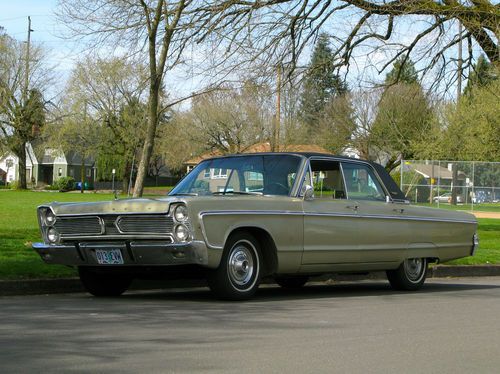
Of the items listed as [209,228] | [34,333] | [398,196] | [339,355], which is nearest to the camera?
[339,355]

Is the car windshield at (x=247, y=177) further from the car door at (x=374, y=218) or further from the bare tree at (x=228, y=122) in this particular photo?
the bare tree at (x=228, y=122)

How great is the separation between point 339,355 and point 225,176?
4.50m

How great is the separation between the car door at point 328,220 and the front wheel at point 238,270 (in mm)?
734

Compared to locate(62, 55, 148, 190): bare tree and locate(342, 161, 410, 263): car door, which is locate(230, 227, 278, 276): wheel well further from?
locate(62, 55, 148, 190): bare tree

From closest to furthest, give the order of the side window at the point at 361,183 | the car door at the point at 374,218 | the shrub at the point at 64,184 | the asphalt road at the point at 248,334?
the asphalt road at the point at 248,334 < the car door at the point at 374,218 < the side window at the point at 361,183 < the shrub at the point at 64,184

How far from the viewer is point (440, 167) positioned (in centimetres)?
4331

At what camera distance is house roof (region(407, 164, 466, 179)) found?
4297cm

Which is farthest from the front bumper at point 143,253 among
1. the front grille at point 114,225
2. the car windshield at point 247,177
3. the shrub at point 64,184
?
the shrub at point 64,184

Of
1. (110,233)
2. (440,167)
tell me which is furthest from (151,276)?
(440,167)

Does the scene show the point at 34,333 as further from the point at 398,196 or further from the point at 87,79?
the point at 87,79

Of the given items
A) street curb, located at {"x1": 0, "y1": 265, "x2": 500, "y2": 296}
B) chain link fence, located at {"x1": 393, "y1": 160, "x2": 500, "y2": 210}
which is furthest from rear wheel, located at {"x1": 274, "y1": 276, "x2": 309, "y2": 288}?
chain link fence, located at {"x1": 393, "y1": 160, "x2": 500, "y2": 210}

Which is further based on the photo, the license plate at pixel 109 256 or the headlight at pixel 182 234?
the license plate at pixel 109 256

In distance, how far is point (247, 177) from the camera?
33.1 ft

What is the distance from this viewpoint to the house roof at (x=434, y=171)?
43.0 metres
